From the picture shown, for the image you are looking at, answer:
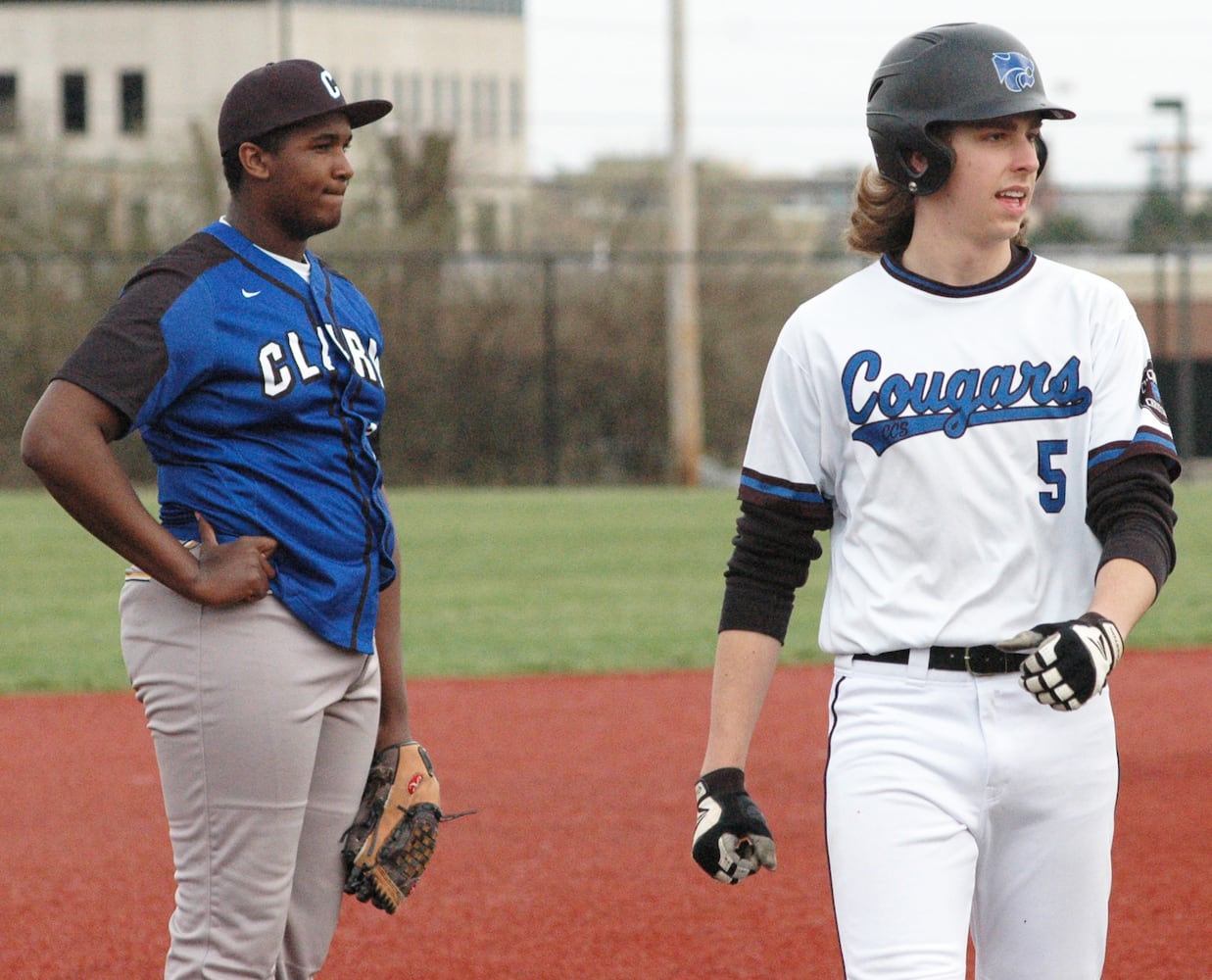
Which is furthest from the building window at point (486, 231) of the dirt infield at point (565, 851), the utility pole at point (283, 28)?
the dirt infield at point (565, 851)

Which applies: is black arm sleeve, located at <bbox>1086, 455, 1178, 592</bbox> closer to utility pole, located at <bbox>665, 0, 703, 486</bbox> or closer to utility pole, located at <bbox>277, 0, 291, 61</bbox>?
utility pole, located at <bbox>665, 0, 703, 486</bbox>

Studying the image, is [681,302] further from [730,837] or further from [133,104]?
[133,104]

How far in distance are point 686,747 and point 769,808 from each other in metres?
1.26

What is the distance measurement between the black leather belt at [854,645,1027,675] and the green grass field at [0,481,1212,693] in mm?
7206

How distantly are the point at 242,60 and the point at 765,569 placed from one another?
217 feet

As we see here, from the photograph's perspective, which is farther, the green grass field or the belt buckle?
the green grass field

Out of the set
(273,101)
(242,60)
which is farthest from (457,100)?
(273,101)

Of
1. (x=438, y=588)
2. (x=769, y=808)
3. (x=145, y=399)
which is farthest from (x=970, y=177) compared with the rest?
(x=438, y=588)

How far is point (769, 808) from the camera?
6.57 metres

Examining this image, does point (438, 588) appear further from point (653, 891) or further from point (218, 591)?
point (218, 591)

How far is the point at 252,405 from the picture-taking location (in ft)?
10.5

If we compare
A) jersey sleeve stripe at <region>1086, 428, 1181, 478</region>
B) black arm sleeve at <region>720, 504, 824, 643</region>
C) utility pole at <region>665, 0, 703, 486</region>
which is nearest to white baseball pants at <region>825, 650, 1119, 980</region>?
black arm sleeve at <region>720, 504, 824, 643</region>

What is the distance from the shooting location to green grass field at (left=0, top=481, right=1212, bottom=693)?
10.3 metres

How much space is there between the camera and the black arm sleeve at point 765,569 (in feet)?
9.70
